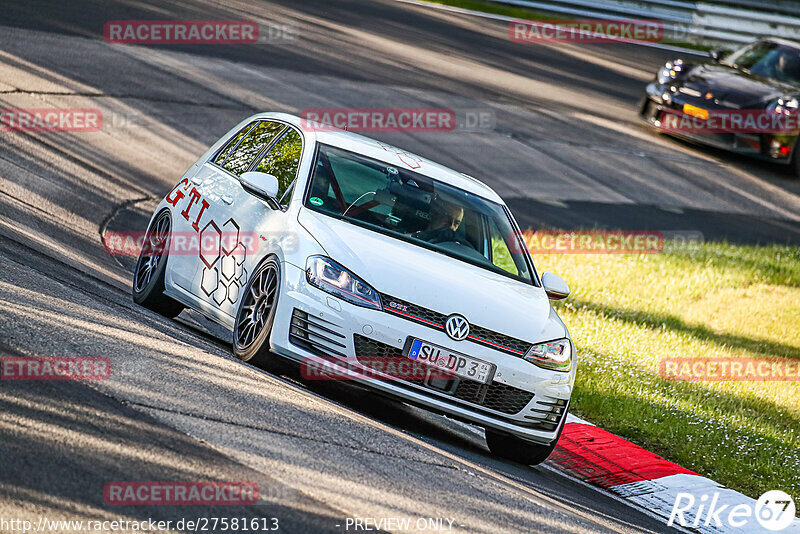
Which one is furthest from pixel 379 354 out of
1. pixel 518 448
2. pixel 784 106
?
pixel 784 106

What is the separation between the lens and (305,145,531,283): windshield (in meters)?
7.56

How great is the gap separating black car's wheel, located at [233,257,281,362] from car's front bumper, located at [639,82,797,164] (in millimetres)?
13393

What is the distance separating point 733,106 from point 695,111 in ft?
2.14

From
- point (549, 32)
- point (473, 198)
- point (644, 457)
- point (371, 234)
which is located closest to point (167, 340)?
Result: point (371, 234)

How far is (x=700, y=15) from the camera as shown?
28750 mm

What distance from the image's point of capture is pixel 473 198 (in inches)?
328

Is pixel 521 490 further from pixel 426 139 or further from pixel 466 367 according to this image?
pixel 426 139

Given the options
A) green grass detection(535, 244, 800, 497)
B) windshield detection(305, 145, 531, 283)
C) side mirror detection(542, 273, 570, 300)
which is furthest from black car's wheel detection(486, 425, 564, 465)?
green grass detection(535, 244, 800, 497)

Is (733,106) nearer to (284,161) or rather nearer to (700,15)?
(700,15)

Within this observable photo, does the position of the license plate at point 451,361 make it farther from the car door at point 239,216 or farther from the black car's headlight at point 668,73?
the black car's headlight at point 668,73

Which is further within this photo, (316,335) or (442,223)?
(442,223)

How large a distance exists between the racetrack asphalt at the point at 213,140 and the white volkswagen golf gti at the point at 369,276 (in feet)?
0.95

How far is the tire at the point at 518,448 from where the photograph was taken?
720cm

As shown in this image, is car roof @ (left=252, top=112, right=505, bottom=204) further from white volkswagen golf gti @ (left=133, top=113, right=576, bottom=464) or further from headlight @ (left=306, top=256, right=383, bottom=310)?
headlight @ (left=306, top=256, right=383, bottom=310)
